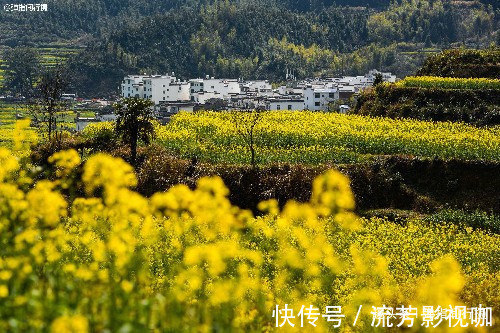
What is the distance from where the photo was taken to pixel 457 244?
16.7m

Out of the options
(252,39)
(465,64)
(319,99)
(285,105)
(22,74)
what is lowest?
(285,105)

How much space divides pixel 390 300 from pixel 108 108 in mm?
60514

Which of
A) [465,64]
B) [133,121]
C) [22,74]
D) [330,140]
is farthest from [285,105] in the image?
[133,121]

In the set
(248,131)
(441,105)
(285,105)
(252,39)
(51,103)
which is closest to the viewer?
(51,103)

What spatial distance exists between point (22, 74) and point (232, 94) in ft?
94.5

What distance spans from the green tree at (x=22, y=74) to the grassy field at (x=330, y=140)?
59.6 metres

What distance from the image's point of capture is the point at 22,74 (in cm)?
8594

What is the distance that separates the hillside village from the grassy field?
28.6 metres

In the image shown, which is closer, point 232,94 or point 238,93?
point 232,94

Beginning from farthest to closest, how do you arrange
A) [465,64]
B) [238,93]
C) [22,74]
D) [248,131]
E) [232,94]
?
[22,74] < [238,93] < [232,94] < [465,64] < [248,131]

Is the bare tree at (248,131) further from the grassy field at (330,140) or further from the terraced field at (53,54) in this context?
the terraced field at (53,54)

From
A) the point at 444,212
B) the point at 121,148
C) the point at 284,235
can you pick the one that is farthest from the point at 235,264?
the point at 121,148

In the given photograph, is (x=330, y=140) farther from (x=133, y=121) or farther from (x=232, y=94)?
(x=232, y=94)

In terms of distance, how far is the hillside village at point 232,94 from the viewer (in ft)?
214
